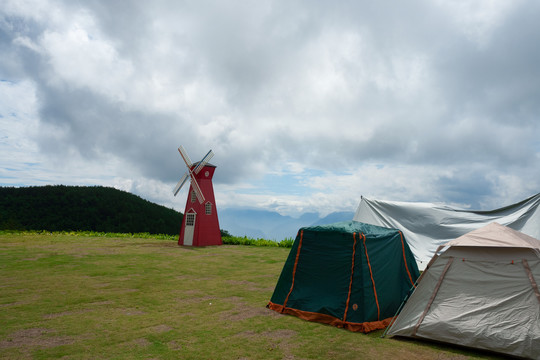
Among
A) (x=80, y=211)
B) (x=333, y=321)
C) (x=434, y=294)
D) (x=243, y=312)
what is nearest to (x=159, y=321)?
(x=243, y=312)

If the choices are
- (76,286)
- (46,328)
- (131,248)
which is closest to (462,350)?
(46,328)

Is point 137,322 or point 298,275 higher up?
point 298,275

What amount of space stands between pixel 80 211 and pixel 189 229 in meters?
16.9

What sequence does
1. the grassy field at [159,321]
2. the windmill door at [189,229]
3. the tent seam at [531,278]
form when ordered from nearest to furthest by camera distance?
the grassy field at [159,321] → the tent seam at [531,278] → the windmill door at [189,229]

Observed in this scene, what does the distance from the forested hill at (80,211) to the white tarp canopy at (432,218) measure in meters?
24.1

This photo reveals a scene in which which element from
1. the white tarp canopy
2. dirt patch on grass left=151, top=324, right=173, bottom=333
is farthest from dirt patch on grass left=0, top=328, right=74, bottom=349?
the white tarp canopy

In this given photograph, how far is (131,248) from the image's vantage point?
1939 centimetres

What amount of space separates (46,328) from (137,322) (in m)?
1.55

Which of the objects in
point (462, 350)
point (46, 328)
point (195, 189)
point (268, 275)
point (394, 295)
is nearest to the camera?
point (462, 350)

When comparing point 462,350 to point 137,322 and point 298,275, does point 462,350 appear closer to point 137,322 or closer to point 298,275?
point 298,275

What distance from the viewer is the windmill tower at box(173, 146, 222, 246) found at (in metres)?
22.0

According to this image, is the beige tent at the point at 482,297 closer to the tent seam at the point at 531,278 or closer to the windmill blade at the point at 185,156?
the tent seam at the point at 531,278

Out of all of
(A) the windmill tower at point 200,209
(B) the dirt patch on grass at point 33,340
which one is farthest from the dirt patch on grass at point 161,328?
(A) the windmill tower at point 200,209

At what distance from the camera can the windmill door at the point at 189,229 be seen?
22.1 metres
